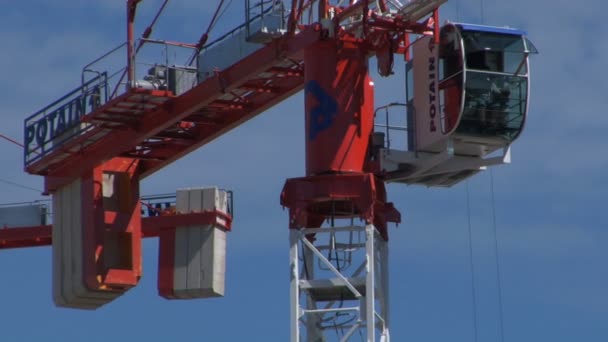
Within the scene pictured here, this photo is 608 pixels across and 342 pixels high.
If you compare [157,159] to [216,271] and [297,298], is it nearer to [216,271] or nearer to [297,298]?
[216,271]

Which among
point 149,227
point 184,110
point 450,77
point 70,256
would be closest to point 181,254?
point 149,227

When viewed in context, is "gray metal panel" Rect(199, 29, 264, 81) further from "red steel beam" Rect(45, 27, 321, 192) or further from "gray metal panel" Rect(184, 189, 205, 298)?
"gray metal panel" Rect(184, 189, 205, 298)

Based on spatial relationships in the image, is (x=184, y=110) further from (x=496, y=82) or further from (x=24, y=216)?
(x=24, y=216)

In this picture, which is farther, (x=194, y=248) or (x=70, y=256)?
(x=194, y=248)

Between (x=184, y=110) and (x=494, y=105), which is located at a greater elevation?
(x=184, y=110)

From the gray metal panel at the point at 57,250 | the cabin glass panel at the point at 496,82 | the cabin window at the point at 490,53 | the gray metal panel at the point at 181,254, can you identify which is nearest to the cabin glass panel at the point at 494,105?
the cabin glass panel at the point at 496,82

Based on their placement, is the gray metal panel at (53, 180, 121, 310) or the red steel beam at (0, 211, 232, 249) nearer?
the gray metal panel at (53, 180, 121, 310)

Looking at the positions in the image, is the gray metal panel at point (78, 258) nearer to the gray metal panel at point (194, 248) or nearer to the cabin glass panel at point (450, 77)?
the gray metal panel at point (194, 248)

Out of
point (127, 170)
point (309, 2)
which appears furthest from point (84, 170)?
point (309, 2)

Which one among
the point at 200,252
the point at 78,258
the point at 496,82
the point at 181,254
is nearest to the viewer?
the point at 496,82

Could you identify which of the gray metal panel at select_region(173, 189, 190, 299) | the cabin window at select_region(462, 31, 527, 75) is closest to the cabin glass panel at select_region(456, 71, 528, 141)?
the cabin window at select_region(462, 31, 527, 75)

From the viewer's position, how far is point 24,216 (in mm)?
89812

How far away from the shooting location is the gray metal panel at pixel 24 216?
89.2 meters

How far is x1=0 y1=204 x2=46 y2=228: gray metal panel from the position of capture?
89.2 m
